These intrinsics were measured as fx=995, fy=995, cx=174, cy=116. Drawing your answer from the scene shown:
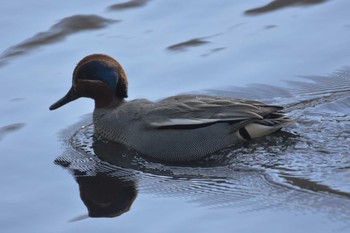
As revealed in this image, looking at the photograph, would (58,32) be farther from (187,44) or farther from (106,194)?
(106,194)

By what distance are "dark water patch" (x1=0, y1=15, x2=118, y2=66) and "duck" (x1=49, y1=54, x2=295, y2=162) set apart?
224 centimetres

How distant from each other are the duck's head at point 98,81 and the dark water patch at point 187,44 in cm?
156

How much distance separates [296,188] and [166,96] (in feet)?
8.04

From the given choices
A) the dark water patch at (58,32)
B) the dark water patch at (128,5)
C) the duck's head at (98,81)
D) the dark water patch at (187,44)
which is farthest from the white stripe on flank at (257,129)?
the dark water patch at (128,5)

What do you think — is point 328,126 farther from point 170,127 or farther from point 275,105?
point 170,127

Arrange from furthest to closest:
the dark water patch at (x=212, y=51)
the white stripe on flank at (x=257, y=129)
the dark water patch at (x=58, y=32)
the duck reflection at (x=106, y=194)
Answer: the dark water patch at (x=58, y=32) < the dark water patch at (x=212, y=51) < the white stripe on flank at (x=257, y=129) < the duck reflection at (x=106, y=194)

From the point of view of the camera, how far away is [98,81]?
9.41 meters

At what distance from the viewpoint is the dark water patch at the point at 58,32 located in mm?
11031

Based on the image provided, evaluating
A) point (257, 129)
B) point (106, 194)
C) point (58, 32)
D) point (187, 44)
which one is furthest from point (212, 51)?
point (106, 194)

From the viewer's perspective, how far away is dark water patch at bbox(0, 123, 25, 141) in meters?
9.38

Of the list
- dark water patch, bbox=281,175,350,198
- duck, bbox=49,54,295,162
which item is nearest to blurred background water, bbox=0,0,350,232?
dark water patch, bbox=281,175,350,198

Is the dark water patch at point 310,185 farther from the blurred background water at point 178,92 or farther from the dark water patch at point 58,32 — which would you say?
the dark water patch at point 58,32

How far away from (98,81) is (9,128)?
3.16 ft

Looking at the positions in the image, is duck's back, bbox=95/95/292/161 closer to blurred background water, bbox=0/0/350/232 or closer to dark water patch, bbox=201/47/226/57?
blurred background water, bbox=0/0/350/232
